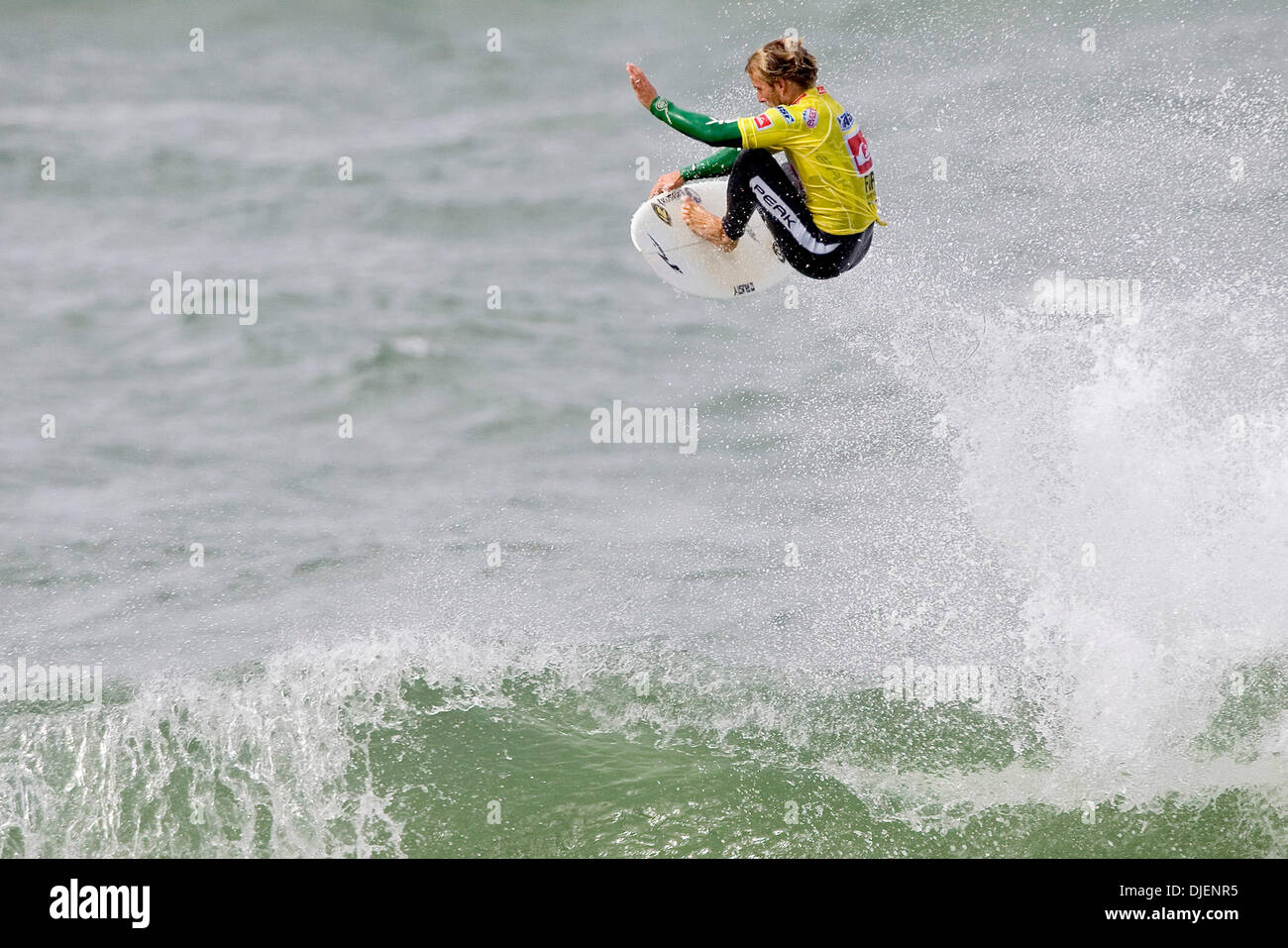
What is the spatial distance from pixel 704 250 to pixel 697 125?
127cm

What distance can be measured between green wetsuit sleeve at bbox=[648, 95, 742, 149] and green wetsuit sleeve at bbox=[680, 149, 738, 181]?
19.6 inches

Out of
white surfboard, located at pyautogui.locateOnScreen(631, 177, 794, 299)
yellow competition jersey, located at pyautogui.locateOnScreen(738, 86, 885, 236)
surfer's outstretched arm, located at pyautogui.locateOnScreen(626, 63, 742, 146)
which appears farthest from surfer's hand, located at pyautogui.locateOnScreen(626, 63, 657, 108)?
white surfboard, located at pyautogui.locateOnScreen(631, 177, 794, 299)

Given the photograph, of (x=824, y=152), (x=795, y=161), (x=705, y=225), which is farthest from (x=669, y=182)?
(x=824, y=152)

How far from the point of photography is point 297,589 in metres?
9.11

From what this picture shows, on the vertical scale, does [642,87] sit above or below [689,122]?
above

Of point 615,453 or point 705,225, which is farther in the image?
point 615,453

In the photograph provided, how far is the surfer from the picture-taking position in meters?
6.17

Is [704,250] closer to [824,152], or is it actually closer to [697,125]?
[824,152]

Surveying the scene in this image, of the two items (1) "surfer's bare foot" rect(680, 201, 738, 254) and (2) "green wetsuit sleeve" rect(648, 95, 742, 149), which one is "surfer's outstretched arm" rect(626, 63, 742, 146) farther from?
(1) "surfer's bare foot" rect(680, 201, 738, 254)

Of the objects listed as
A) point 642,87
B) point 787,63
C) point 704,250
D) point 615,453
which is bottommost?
point 615,453

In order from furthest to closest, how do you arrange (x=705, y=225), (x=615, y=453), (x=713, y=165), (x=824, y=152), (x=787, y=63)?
(x=615, y=453)
(x=705, y=225)
(x=713, y=165)
(x=824, y=152)
(x=787, y=63)

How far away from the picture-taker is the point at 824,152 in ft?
20.8

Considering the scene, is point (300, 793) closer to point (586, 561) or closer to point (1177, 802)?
point (586, 561)

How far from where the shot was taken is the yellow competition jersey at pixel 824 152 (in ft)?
20.3
